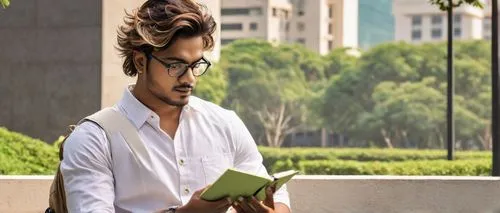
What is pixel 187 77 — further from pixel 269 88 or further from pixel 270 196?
pixel 269 88

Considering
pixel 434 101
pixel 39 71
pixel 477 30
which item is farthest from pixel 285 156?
pixel 477 30

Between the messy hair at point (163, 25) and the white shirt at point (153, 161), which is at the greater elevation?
the messy hair at point (163, 25)

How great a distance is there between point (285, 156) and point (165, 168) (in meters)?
24.2

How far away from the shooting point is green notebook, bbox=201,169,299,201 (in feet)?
7.41

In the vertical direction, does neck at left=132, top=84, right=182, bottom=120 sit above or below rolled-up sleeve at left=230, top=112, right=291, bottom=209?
above

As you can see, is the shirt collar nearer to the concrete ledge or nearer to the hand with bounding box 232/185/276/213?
the hand with bounding box 232/185/276/213

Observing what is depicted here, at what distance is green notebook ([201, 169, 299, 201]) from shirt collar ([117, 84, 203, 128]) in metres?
0.26

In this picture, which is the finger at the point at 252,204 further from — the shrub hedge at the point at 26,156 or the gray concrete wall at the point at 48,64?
the gray concrete wall at the point at 48,64

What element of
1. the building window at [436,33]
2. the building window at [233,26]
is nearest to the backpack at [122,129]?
the building window at [233,26]

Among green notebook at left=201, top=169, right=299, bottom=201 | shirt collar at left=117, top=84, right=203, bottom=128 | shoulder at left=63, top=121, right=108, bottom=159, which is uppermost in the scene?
shirt collar at left=117, top=84, right=203, bottom=128

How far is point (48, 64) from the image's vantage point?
44.9 ft

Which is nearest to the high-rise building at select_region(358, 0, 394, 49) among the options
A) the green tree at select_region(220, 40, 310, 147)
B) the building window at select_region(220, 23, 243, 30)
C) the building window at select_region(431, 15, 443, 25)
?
the building window at select_region(431, 15, 443, 25)

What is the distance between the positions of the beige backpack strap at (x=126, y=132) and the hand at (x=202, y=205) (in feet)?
0.47

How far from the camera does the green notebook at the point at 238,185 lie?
226cm
